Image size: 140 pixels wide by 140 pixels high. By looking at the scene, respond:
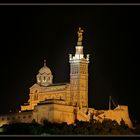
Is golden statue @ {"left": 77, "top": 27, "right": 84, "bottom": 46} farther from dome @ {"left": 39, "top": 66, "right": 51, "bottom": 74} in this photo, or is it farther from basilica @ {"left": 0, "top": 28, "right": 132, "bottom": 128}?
dome @ {"left": 39, "top": 66, "right": 51, "bottom": 74}

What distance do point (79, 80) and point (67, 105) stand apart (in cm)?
58

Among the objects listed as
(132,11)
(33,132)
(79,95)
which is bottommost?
(33,132)

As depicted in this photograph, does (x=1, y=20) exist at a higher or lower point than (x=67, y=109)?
higher

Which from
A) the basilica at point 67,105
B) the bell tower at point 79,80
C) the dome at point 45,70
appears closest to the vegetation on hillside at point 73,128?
the basilica at point 67,105

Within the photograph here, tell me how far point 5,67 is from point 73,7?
1746 millimetres

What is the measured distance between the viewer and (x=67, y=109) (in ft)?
50.3

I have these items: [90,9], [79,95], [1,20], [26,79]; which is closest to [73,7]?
[90,9]

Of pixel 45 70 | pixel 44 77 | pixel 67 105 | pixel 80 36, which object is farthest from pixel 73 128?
pixel 44 77

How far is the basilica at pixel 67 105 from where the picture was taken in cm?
1503

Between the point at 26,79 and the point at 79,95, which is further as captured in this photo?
the point at 79,95

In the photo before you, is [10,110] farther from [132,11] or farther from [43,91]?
[132,11]

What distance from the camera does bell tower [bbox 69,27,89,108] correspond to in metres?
15.0

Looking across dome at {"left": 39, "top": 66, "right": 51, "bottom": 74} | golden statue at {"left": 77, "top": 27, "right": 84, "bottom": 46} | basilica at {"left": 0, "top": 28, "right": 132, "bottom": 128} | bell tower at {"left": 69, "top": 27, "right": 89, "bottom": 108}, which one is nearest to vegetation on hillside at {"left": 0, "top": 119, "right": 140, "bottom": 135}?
basilica at {"left": 0, "top": 28, "right": 132, "bottom": 128}

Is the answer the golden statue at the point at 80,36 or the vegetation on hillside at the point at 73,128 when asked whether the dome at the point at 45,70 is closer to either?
the golden statue at the point at 80,36
